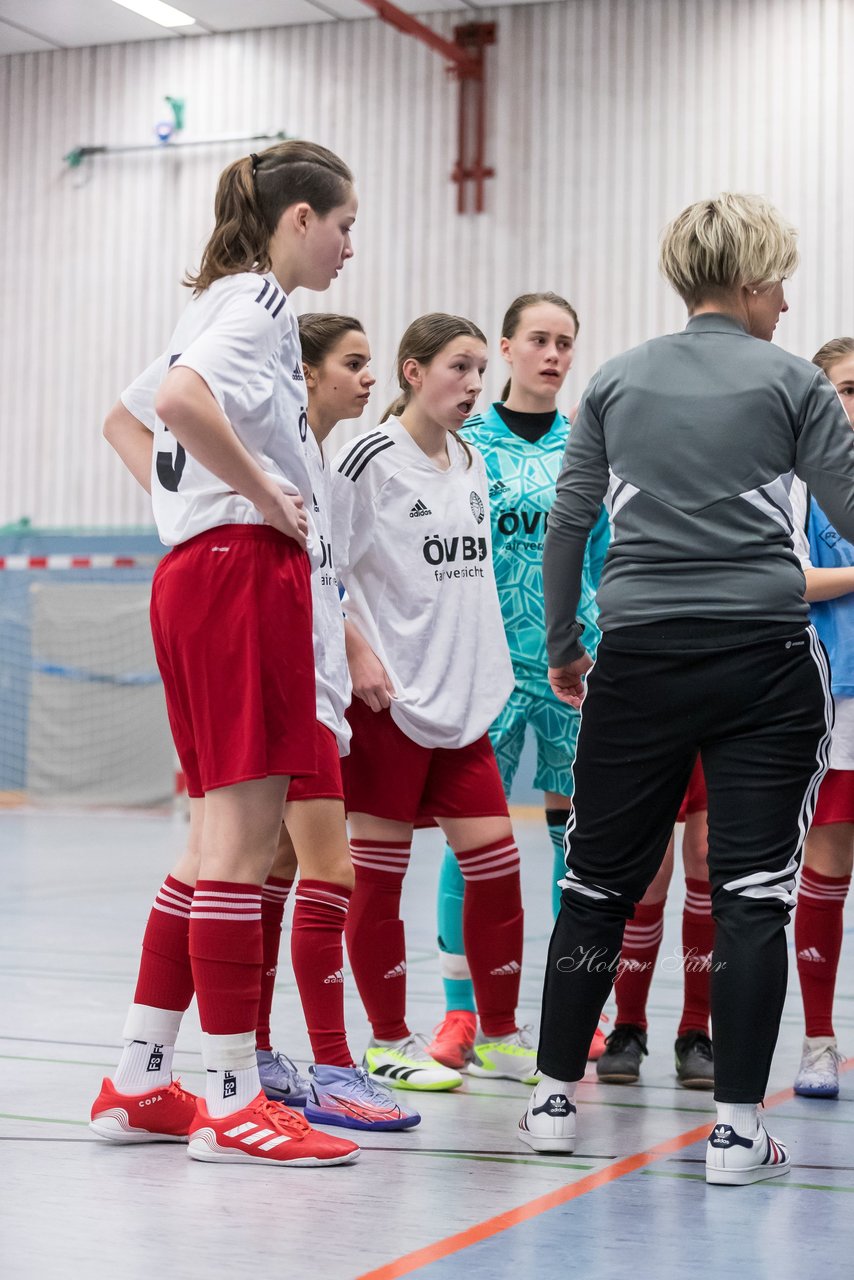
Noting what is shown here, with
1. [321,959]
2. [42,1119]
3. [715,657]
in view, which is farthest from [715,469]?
[42,1119]

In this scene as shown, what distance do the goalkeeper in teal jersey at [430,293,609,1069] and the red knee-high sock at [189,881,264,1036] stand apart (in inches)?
42.6

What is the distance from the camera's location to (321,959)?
8.41ft

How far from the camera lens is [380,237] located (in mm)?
11305

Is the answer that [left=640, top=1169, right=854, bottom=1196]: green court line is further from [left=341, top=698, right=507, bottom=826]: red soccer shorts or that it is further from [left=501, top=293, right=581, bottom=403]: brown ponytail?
[left=501, top=293, right=581, bottom=403]: brown ponytail

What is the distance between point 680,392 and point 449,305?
9044 mm

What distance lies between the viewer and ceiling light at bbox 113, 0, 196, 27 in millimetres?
11375

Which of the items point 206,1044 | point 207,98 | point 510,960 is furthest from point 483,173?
point 206,1044

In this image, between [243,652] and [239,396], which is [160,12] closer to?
[239,396]

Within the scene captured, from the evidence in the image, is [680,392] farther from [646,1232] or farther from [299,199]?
[646,1232]

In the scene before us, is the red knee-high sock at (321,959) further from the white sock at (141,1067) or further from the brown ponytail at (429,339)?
the brown ponytail at (429,339)

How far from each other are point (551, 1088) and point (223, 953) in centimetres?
55

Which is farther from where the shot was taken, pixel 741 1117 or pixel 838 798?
pixel 838 798

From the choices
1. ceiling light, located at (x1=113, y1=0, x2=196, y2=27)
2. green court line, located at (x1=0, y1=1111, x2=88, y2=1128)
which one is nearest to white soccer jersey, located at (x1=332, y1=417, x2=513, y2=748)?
green court line, located at (x1=0, y1=1111, x2=88, y2=1128)

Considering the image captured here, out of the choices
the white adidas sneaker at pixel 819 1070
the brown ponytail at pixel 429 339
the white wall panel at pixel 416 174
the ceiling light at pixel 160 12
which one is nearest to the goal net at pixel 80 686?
the white wall panel at pixel 416 174
